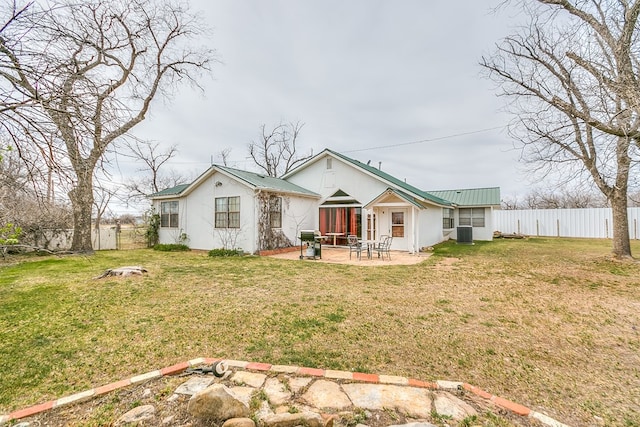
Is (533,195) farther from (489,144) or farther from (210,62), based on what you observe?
(210,62)

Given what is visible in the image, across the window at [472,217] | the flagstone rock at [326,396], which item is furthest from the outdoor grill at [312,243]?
the window at [472,217]

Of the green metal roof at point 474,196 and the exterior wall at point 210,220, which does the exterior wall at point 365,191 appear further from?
the exterior wall at point 210,220

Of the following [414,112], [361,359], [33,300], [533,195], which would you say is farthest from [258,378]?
[533,195]

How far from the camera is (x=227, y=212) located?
1350 centimetres

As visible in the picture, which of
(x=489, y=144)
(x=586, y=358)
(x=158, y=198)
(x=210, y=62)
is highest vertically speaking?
(x=210, y=62)

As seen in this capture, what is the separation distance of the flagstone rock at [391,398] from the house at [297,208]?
1045 centimetres

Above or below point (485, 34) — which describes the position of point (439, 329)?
below

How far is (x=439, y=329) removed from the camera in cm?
431

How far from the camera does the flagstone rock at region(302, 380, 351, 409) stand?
2424mm

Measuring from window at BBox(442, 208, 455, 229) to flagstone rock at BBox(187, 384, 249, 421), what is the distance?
18.4m

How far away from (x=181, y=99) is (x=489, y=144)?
60.1ft

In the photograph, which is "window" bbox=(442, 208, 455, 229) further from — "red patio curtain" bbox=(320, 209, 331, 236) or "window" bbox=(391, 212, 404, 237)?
"red patio curtain" bbox=(320, 209, 331, 236)

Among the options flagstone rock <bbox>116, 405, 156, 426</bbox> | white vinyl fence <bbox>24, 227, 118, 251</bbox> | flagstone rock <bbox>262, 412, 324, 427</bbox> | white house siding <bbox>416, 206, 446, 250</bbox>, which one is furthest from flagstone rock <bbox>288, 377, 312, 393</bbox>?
white vinyl fence <bbox>24, 227, 118, 251</bbox>

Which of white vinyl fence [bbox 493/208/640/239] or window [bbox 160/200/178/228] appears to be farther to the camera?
white vinyl fence [bbox 493/208/640/239]
